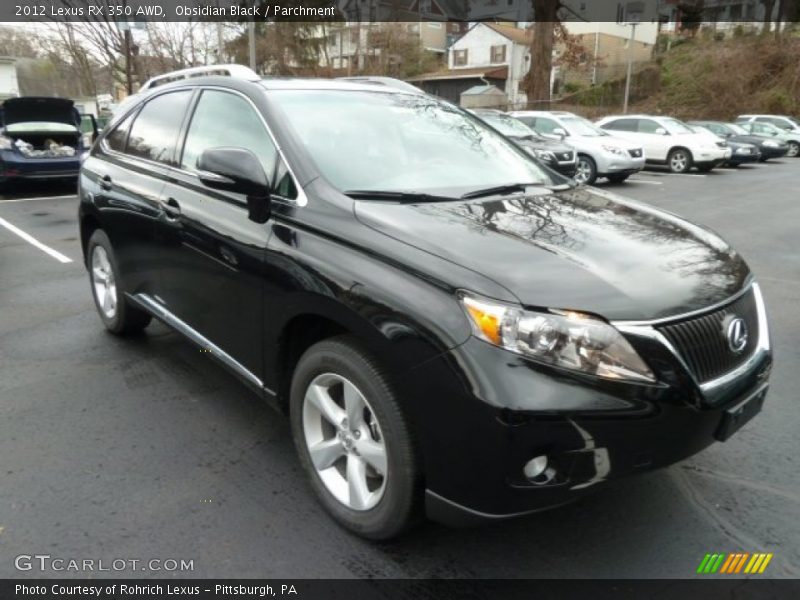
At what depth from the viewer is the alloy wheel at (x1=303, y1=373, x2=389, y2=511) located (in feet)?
7.97

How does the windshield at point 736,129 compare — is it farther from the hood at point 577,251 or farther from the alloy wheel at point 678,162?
the hood at point 577,251

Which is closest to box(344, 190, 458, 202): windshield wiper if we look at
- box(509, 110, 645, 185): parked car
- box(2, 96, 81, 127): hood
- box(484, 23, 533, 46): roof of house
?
box(509, 110, 645, 185): parked car

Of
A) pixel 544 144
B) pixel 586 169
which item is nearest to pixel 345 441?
pixel 544 144

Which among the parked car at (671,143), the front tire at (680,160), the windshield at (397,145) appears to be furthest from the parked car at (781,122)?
the windshield at (397,145)

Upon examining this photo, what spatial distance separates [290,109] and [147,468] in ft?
6.00

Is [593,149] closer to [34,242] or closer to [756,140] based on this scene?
[34,242]

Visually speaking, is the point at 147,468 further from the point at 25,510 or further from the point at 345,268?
the point at 345,268

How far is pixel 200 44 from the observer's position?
96.6 ft

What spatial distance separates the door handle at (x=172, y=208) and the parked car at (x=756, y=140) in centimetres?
2266

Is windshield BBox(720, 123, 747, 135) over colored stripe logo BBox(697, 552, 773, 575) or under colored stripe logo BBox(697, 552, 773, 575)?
over

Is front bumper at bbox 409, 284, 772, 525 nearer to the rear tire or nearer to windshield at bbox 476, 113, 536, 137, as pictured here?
the rear tire

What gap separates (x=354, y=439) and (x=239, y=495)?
70 cm

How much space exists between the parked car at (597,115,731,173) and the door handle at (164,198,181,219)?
17.0 metres

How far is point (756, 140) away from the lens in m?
22.7
